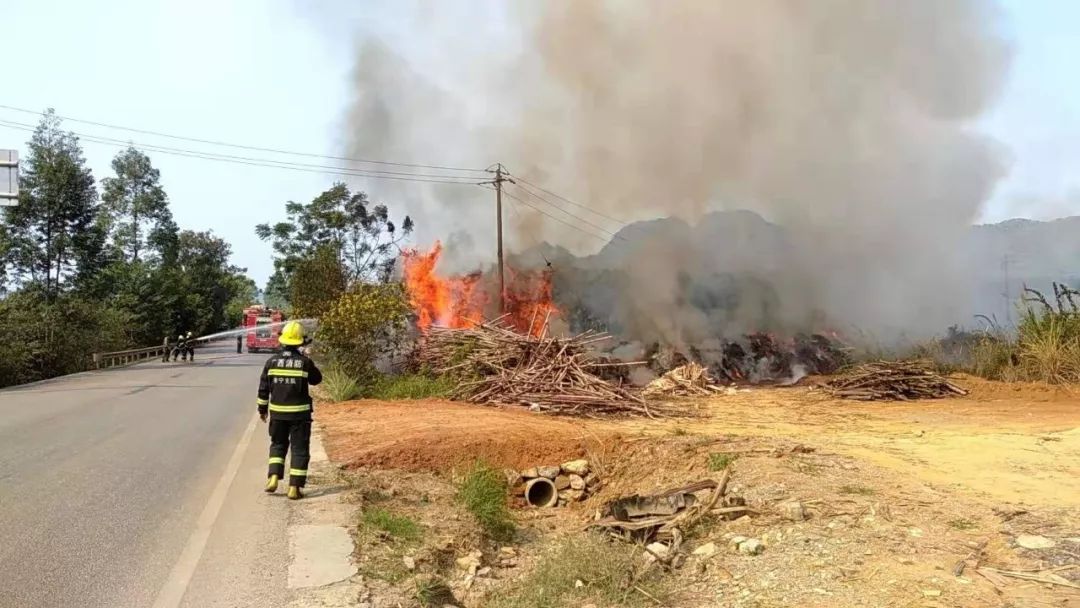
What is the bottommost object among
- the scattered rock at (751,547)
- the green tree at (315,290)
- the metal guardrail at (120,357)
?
the scattered rock at (751,547)

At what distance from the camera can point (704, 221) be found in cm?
2894

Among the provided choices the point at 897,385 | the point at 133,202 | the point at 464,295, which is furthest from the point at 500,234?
the point at 133,202

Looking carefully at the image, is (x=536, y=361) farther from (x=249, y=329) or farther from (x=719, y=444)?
(x=249, y=329)

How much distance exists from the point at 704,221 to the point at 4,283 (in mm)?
29420

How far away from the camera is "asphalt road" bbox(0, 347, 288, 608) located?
4.40m

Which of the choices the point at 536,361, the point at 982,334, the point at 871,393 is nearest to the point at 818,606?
the point at 536,361

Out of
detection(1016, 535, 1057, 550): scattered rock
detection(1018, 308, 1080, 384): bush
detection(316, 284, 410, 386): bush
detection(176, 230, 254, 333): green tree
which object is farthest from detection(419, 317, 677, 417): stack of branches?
detection(176, 230, 254, 333): green tree

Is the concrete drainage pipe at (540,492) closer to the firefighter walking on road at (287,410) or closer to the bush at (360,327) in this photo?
the firefighter walking on road at (287,410)

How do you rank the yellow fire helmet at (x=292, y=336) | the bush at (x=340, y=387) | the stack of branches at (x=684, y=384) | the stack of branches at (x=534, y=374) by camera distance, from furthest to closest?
the stack of branches at (x=684, y=384) → the bush at (x=340, y=387) → the stack of branches at (x=534, y=374) → the yellow fire helmet at (x=292, y=336)

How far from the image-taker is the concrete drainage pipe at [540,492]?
8469 millimetres

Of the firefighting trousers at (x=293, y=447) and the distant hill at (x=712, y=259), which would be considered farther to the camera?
the distant hill at (x=712, y=259)

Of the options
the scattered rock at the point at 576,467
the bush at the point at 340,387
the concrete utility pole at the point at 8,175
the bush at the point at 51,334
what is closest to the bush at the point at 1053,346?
the scattered rock at the point at 576,467

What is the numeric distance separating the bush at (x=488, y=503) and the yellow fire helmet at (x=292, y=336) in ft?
6.92

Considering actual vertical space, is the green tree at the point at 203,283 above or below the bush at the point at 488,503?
above
